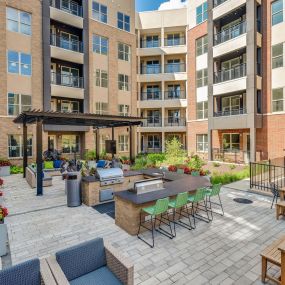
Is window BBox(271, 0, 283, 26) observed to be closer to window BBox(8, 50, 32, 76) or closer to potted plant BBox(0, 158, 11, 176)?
window BBox(8, 50, 32, 76)

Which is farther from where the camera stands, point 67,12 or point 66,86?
point 67,12

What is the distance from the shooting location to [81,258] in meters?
3.53

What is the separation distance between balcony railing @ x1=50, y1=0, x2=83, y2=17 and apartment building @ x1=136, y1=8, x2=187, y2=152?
994 centimetres

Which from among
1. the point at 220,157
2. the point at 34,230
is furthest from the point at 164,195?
the point at 220,157

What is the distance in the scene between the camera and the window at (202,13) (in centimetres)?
2454

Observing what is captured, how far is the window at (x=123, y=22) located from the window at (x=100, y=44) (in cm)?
343

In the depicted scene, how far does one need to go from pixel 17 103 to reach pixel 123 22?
17.5 metres

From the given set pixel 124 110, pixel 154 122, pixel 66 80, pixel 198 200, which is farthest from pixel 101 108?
pixel 198 200

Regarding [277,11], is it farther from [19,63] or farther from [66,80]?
[19,63]

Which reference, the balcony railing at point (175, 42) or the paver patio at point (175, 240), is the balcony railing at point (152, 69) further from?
the paver patio at point (175, 240)

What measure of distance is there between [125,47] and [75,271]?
28.7 metres

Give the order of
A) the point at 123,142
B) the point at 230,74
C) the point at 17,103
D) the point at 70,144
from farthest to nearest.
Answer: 1. the point at 123,142
2. the point at 70,144
3. the point at 230,74
4. the point at 17,103

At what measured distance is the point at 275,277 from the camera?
14.1 ft

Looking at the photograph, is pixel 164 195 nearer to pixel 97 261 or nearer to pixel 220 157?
pixel 97 261
